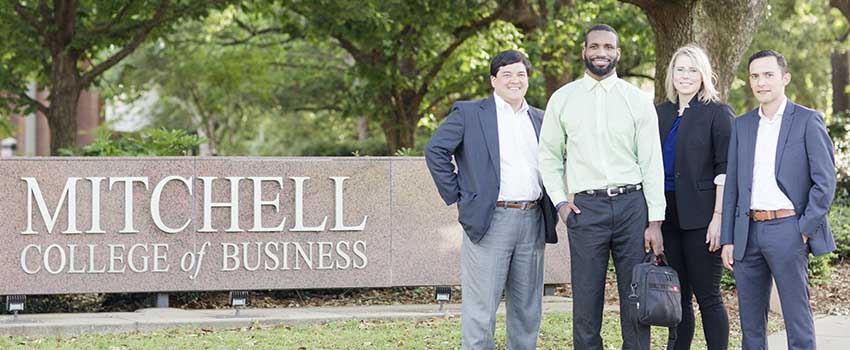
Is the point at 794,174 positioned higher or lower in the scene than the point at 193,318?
higher

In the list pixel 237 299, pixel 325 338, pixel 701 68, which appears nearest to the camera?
pixel 701 68

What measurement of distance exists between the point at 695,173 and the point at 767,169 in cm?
44

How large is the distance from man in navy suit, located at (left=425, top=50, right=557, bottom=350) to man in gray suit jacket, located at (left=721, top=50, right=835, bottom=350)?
96cm

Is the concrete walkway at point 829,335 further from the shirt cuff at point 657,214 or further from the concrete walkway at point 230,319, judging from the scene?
the shirt cuff at point 657,214

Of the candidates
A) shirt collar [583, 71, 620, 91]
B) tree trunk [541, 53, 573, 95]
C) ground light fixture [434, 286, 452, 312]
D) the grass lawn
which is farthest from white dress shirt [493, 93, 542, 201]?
tree trunk [541, 53, 573, 95]

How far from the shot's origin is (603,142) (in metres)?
5.49

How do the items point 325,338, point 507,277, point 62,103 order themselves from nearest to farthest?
point 507,277
point 325,338
point 62,103

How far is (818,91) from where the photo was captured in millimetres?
27562

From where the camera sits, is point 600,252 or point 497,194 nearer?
point 600,252

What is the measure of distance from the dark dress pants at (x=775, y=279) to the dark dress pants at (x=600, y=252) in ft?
1.78

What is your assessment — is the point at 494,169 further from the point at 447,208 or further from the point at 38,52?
the point at 38,52

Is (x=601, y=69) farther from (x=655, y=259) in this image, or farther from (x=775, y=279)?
(x=775, y=279)

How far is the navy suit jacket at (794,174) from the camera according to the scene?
5.30 metres

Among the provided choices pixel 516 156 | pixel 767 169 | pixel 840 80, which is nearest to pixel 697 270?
pixel 767 169
